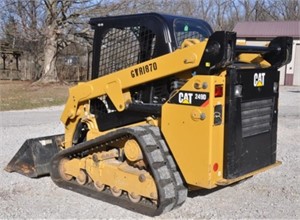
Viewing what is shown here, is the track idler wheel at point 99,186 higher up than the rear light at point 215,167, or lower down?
lower down

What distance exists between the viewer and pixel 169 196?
4707 mm

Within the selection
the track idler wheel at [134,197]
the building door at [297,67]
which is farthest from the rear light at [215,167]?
the building door at [297,67]

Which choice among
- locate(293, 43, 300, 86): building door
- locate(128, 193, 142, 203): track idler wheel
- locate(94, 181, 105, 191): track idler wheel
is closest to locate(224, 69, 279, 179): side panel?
locate(128, 193, 142, 203): track idler wheel

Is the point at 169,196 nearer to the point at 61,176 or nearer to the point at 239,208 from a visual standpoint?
the point at 239,208

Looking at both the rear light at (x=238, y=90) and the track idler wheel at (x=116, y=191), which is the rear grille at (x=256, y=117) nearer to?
the rear light at (x=238, y=90)

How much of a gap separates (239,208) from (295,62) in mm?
25440

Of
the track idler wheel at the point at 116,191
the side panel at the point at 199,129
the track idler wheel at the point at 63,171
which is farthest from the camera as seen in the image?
the track idler wheel at the point at 63,171

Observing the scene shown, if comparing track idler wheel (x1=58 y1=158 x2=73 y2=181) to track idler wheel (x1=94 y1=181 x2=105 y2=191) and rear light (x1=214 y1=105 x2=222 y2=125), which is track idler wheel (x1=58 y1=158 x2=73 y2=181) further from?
rear light (x1=214 y1=105 x2=222 y2=125)

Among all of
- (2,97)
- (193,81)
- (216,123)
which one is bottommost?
(2,97)

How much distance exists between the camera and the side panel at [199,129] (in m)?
4.39

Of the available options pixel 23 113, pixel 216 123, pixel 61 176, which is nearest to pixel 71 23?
pixel 23 113

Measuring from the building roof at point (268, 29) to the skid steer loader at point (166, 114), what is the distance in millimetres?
25003

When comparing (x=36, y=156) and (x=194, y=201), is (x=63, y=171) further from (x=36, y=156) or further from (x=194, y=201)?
(x=194, y=201)

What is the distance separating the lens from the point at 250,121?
4805 millimetres
